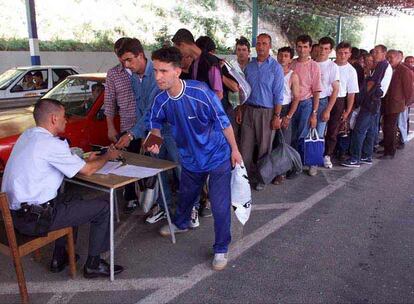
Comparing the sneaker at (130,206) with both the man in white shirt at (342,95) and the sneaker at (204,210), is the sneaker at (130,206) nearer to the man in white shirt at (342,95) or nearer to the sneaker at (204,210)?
the sneaker at (204,210)

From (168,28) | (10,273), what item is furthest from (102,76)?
(168,28)

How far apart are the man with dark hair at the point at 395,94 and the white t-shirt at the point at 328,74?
1428mm

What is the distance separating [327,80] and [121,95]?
9.27 feet

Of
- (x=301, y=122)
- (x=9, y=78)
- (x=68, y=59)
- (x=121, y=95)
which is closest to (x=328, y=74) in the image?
(x=301, y=122)

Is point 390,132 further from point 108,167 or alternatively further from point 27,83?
point 27,83

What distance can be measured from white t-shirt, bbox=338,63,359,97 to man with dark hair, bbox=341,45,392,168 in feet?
1.05

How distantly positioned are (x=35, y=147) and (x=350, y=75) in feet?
14.6

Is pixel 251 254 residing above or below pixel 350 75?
below

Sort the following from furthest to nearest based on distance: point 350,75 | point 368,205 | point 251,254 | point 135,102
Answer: point 350,75, point 368,205, point 135,102, point 251,254

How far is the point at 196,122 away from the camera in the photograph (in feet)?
9.53

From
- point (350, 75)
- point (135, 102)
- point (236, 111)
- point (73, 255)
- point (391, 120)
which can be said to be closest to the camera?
point (73, 255)

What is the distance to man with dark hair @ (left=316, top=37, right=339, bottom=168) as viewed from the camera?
5297 millimetres

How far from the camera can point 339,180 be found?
532cm

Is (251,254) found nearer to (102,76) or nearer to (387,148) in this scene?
(102,76)
